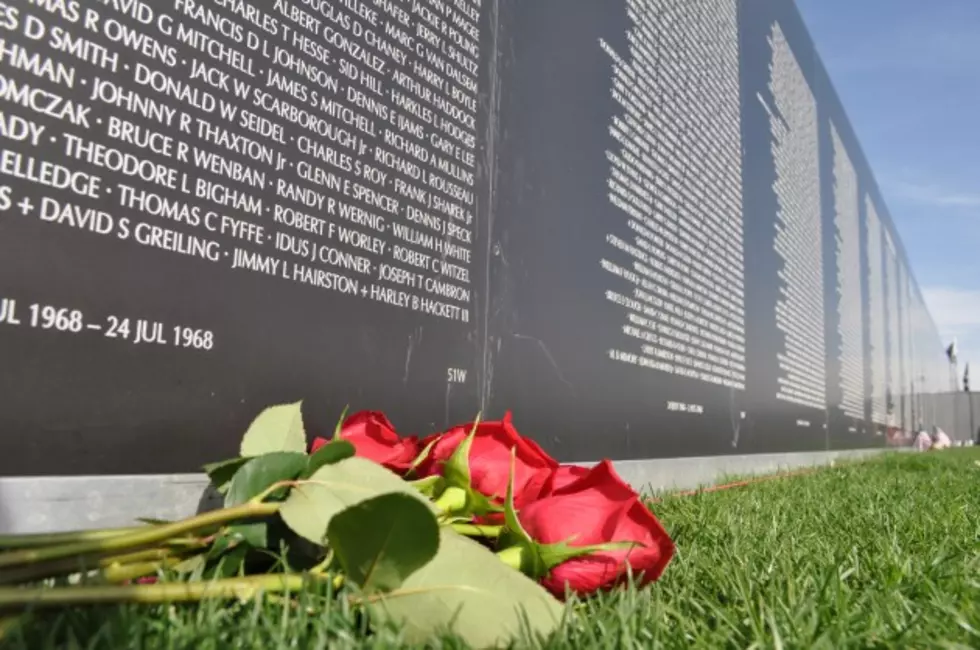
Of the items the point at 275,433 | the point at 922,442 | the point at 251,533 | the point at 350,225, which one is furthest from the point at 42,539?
the point at 922,442

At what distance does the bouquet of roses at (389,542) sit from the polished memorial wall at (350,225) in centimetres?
24

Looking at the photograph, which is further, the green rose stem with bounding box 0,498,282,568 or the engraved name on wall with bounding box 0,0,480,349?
the engraved name on wall with bounding box 0,0,480,349

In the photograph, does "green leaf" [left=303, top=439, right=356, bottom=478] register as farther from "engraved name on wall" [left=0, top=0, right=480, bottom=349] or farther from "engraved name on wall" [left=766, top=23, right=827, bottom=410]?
"engraved name on wall" [left=766, top=23, right=827, bottom=410]

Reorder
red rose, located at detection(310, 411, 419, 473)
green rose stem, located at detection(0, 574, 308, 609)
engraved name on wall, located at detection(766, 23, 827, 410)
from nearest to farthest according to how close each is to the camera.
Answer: green rose stem, located at detection(0, 574, 308, 609), red rose, located at detection(310, 411, 419, 473), engraved name on wall, located at detection(766, 23, 827, 410)

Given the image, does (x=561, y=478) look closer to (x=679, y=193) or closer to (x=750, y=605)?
(x=750, y=605)

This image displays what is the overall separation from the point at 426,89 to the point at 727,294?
2.06 m

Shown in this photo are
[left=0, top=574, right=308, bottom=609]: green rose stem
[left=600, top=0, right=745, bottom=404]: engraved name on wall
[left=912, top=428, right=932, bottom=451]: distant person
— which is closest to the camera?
[left=0, top=574, right=308, bottom=609]: green rose stem

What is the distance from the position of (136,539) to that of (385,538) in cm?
16

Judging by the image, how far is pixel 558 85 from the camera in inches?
72.1

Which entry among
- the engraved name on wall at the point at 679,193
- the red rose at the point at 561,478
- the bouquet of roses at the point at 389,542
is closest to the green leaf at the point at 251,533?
the bouquet of roses at the point at 389,542

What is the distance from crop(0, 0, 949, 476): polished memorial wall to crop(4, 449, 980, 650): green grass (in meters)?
0.33

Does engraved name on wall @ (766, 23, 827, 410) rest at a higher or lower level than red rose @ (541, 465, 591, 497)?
higher

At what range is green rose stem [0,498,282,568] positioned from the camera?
1.54 ft

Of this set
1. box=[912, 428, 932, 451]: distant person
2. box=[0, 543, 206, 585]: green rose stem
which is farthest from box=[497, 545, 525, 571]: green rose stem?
box=[912, 428, 932, 451]: distant person
